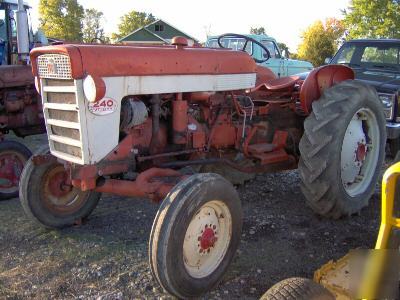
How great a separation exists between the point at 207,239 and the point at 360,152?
2.11m

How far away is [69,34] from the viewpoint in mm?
32812

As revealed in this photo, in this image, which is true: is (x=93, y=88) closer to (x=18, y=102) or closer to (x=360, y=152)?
(x=360, y=152)

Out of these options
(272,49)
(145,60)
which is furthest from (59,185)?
(272,49)

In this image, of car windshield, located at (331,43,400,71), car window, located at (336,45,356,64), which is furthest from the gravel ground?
car window, located at (336,45,356,64)

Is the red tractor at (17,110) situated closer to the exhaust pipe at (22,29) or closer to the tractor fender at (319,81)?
the exhaust pipe at (22,29)

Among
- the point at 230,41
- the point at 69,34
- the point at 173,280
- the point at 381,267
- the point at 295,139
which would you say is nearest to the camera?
the point at 381,267

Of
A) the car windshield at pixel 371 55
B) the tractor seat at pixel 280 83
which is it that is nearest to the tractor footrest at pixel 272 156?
the tractor seat at pixel 280 83

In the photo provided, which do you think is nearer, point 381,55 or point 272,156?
point 272,156

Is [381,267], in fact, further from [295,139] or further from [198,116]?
[295,139]

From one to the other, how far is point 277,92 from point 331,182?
53.8 inches

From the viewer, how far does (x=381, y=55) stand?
25.2ft

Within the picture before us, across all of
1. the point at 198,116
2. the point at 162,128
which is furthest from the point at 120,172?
the point at 198,116

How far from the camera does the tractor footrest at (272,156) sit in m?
4.50

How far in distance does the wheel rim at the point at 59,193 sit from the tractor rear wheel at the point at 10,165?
140cm
